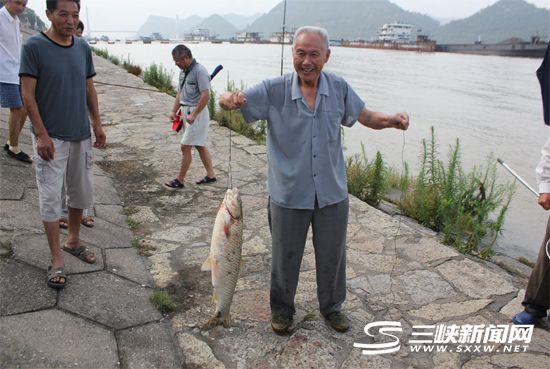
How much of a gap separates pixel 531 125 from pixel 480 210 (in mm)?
11373

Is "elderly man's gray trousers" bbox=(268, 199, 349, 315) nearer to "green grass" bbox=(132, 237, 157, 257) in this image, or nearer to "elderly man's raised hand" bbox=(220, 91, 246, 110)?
"elderly man's raised hand" bbox=(220, 91, 246, 110)

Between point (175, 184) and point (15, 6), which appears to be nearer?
point (15, 6)

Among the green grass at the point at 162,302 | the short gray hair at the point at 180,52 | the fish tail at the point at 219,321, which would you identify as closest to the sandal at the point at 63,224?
the green grass at the point at 162,302

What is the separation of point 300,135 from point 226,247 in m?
0.93

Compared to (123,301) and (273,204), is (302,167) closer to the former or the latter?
(273,204)

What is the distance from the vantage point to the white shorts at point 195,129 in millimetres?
6003

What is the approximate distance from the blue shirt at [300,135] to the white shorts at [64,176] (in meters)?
1.48

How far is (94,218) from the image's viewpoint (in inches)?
193

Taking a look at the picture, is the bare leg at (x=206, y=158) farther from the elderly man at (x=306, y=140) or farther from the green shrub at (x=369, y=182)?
the elderly man at (x=306, y=140)

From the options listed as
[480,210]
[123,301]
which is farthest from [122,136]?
[480,210]

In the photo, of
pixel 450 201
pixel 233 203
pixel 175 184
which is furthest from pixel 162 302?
pixel 450 201

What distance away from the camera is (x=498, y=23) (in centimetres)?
13712

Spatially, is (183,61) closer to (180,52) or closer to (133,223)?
(180,52)

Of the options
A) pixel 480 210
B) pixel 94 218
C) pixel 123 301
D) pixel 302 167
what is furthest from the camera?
pixel 480 210
